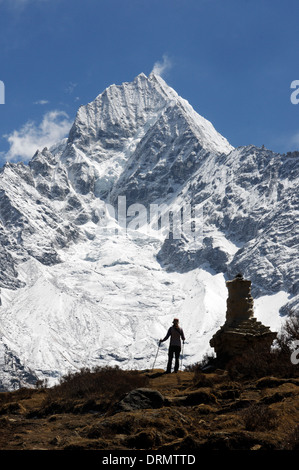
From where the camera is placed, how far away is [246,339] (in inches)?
945

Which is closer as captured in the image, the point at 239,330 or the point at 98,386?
the point at 98,386

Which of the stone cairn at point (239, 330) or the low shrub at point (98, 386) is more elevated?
the stone cairn at point (239, 330)

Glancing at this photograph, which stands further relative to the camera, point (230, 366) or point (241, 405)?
point (230, 366)

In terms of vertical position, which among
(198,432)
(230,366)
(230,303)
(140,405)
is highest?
(230,303)

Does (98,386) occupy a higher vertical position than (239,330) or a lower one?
lower

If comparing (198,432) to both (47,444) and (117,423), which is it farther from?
(47,444)

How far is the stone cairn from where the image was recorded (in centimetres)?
2400

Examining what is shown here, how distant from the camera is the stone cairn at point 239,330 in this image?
24000mm

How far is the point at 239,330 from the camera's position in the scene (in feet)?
80.8

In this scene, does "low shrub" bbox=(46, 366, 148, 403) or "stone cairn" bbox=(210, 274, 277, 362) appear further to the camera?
"stone cairn" bbox=(210, 274, 277, 362)

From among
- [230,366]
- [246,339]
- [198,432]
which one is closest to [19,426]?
[198,432]

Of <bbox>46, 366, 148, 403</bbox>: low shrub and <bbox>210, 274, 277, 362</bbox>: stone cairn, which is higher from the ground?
<bbox>210, 274, 277, 362</bbox>: stone cairn
